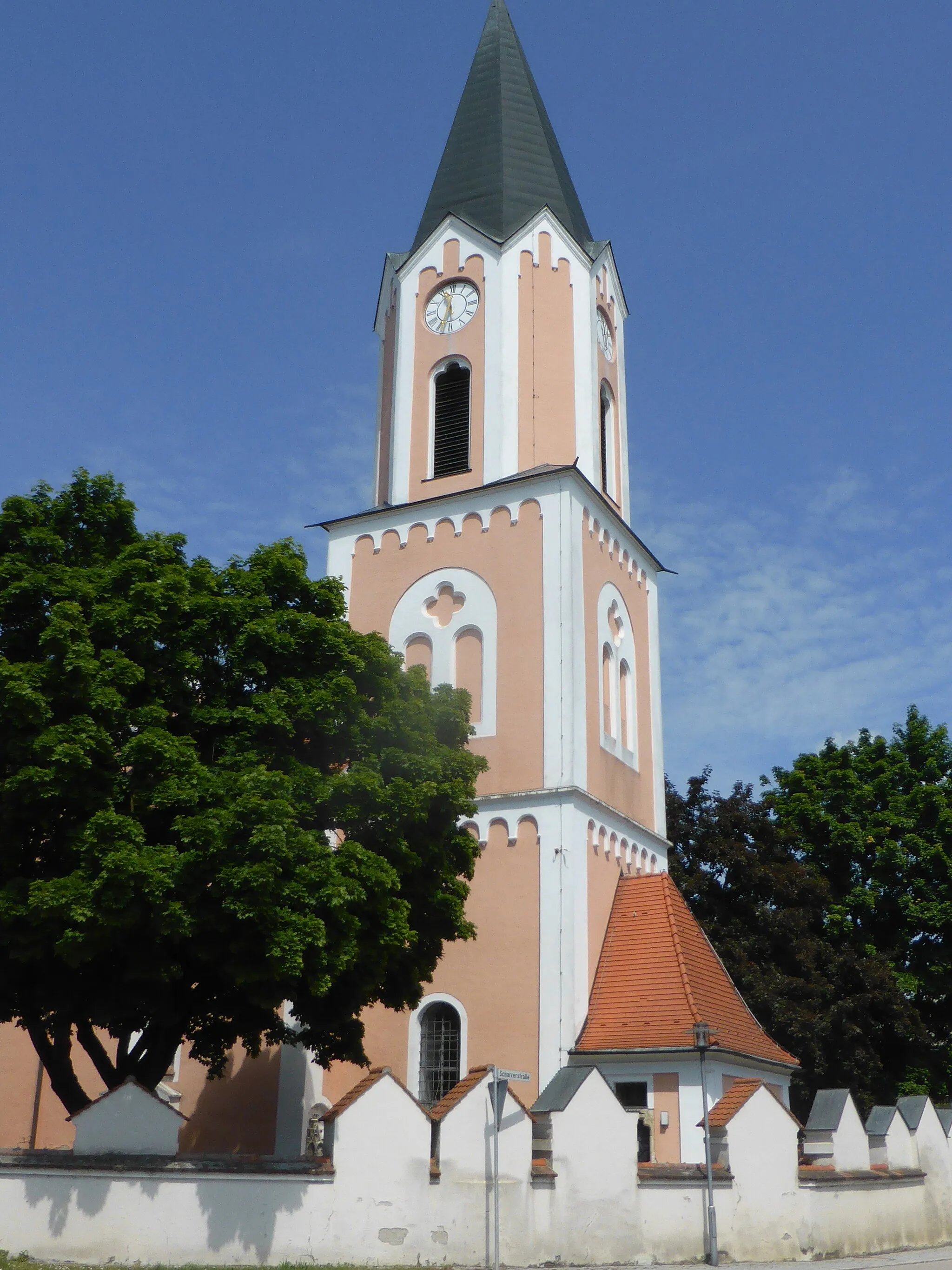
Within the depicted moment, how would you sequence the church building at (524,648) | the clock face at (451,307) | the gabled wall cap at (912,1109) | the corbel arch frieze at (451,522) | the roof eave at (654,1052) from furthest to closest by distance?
1. the clock face at (451,307)
2. the corbel arch frieze at (451,522)
3. the church building at (524,648)
4. the gabled wall cap at (912,1109)
5. the roof eave at (654,1052)

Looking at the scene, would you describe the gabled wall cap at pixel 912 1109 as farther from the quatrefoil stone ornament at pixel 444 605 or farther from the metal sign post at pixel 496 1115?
the quatrefoil stone ornament at pixel 444 605

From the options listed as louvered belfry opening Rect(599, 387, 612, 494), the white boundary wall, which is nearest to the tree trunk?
the white boundary wall

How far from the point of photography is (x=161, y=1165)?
12.9 metres

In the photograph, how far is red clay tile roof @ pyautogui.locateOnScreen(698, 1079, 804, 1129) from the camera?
51.7 ft

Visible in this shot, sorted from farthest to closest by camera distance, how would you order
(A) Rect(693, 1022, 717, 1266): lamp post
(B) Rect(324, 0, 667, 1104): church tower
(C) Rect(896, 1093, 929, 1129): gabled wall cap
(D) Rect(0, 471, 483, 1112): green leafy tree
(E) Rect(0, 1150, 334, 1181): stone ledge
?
(B) Rect(324, 0, 667, 1104): church tower → (C) Rect(896, 1093, 929, 1129): gabled wall cap → (A) Rect(693, 1022, 717, 1266): lamp post → (D) Rect(0, 471, 483, 1112): green leafy tree → (E) Rect(0, 1150, 334, 1181): stone ledge

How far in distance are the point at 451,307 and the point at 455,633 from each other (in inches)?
290

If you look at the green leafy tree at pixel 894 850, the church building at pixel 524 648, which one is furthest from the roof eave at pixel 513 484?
the green leafy tree at pixel 894 850

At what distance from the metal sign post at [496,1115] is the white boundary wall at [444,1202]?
0.11 m

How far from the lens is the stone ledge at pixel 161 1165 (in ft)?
42.2

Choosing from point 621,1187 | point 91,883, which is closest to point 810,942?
point 621,1187

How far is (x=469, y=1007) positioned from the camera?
20609 millimetres

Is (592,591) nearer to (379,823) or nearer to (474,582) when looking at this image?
(474,582)

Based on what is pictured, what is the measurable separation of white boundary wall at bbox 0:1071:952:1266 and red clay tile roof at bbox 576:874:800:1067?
2825 millimetres

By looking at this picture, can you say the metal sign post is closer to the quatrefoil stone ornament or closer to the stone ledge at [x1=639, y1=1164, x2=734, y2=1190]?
the stone ledge at [x1=639, y1=1164, x2=734, y2=1190]
